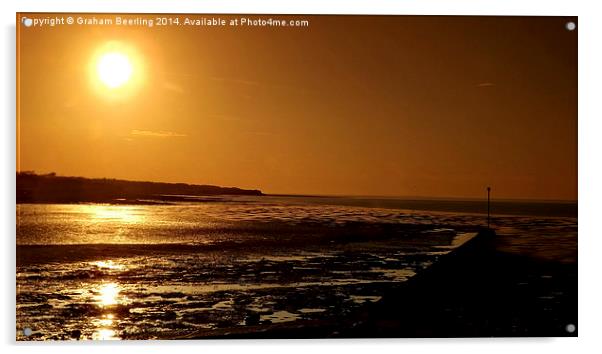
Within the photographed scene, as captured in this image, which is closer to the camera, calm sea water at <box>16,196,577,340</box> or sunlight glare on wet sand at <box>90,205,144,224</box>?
calm sea water at <box>16,196,577,340</box>

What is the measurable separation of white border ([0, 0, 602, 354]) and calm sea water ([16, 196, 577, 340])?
0.08 metres

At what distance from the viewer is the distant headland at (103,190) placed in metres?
4.01

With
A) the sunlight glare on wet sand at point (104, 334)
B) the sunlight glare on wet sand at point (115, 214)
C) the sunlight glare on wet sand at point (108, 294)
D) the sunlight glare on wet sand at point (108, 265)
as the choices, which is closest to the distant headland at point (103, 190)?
the sunlight glare on wet sand at point (115, 214)

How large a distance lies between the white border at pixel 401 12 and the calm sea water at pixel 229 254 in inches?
3.0

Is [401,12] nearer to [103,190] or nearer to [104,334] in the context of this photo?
[103,190]

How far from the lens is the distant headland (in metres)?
4.01

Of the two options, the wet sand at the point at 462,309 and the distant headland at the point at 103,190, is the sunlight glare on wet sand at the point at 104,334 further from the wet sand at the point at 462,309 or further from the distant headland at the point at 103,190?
the distant headland at the point at 103,190

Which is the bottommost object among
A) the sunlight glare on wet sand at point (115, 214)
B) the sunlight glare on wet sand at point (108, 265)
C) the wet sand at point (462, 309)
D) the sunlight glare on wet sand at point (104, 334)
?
the sunlight glare on wet sand at point (104, 334)

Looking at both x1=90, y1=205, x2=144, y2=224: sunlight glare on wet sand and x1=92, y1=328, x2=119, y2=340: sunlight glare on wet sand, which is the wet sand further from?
x1=90, y1=205, x2=144, y2=224: sunlight glare on wet sand

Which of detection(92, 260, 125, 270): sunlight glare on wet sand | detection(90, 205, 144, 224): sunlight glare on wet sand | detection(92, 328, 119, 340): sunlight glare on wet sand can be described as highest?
detection(90, 205, 144, 224): sunlight glare on wet sand

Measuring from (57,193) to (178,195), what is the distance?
2.11 ft

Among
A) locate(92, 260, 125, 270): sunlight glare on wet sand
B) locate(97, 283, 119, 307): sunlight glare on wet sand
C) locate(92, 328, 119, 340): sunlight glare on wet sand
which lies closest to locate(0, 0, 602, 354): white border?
locate(92, 328, 119, 340): sunlight glare on wet sand

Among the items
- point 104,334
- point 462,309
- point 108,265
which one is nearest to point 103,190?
point 108,265

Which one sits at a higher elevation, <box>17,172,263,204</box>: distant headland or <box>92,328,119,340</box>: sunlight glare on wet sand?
<box>17,172,263,204</box>: distant headland
